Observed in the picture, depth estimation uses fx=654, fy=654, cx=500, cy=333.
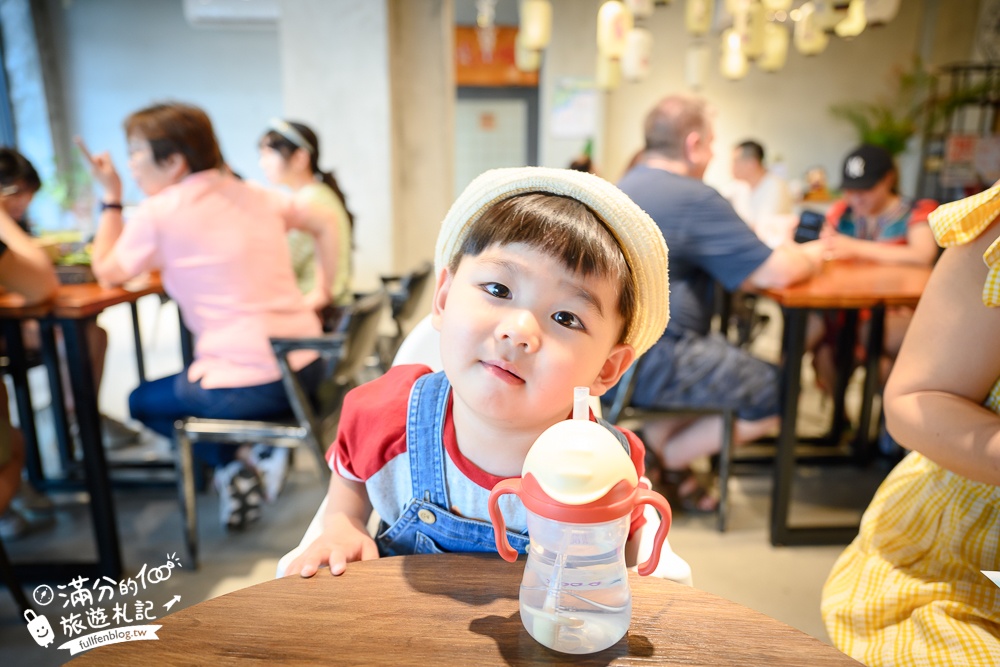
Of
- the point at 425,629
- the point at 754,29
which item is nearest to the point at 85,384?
the point at 425,629

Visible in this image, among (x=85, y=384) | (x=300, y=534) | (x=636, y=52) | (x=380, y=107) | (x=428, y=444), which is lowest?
(x=300, y=534)

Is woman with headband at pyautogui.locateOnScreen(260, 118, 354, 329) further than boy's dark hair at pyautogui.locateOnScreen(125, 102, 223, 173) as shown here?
Yes

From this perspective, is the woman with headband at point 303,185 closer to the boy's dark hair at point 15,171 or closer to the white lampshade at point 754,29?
the boy's dark hair at point 15,171

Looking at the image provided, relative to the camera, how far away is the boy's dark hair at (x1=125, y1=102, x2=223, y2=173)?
6.84 ft

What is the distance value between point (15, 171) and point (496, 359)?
108 inches

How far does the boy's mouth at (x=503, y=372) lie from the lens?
734 millimetres

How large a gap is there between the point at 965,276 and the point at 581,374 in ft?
1.70

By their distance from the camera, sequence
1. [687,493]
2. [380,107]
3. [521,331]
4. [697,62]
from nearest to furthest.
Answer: [521,331] → [687,493] → [380,107] → [697,62]

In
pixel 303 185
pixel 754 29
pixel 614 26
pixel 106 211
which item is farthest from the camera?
pixel 754 29

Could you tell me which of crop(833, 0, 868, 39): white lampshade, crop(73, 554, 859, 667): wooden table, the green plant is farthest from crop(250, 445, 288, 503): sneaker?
the green plant

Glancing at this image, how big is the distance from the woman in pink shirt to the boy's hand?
124cm

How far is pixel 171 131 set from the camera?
2098 millimetres

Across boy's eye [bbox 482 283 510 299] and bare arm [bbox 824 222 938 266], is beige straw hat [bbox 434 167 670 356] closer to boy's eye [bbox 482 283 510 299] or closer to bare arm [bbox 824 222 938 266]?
boy's eye [bbox 482 283 510 299]

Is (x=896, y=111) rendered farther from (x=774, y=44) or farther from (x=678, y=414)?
(x=678, y=414)
